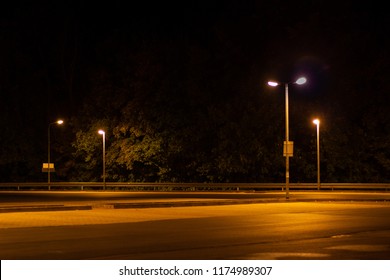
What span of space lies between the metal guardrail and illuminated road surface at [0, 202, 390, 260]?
27.7 metres

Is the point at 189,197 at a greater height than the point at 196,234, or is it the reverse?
the point at 189,197

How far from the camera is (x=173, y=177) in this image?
67562mm

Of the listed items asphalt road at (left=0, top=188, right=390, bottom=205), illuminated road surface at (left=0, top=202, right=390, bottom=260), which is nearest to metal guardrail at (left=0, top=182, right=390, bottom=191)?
asphalt road at (left=0, top=188, right=390, bottom=205)

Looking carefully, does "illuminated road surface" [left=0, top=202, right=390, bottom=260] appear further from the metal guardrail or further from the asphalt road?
the metal guardrail

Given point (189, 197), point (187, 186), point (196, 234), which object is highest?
point (187, 186)

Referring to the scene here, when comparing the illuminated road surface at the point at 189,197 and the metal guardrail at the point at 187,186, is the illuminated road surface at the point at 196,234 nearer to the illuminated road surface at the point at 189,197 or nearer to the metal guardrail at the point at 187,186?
the illuminated road surface at the point at 189,197

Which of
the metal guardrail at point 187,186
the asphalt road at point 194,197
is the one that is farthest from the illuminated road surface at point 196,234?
the metal guardrail at point 187,186

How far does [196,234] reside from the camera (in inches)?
788

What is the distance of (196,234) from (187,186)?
1681 inches

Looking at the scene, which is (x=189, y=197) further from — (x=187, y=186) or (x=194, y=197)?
(x=187, y=186)

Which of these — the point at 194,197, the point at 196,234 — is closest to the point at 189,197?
the point at 194,197

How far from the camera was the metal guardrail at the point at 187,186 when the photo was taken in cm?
5800

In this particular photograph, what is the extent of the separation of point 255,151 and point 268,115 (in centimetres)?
307

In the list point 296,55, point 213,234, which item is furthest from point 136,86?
point 213,234
